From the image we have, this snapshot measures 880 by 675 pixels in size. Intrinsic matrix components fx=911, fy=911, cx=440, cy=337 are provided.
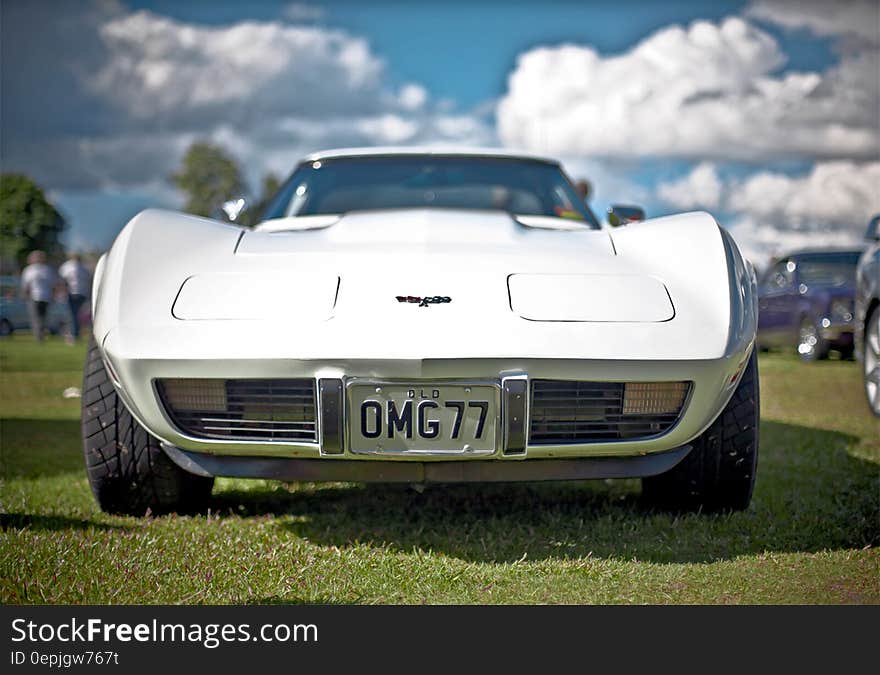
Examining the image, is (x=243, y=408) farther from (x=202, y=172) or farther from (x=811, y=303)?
(x=202, y=172)

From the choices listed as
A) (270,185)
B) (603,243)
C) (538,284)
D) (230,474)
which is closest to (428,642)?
(230,474)

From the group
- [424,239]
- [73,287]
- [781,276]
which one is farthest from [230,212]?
[781,276]

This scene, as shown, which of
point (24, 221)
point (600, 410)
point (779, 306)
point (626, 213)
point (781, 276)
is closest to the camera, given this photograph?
point (600, 410)

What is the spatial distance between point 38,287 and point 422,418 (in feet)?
14.3

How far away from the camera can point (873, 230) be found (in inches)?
183

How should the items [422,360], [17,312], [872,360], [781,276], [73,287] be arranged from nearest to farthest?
1. [422,360]
2. [872,360]
3. [17,312]
4. [73,287]
5. [781,276]

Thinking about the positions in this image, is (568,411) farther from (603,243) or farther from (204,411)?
(204,411)

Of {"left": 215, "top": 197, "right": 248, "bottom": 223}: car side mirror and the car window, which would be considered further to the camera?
the car window

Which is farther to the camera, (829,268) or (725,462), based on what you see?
(829,268)

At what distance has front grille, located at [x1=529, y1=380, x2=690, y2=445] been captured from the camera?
2166 millimetres

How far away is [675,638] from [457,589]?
52 cm

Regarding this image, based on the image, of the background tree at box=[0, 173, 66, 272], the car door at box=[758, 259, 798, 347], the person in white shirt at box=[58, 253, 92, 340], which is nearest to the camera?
the background tree at box=[0, 173, 66, 272]

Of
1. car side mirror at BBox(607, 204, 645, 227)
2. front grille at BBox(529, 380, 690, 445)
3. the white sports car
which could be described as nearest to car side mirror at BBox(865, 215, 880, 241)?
car side mirror at BBox(607, 204, 645, 227)

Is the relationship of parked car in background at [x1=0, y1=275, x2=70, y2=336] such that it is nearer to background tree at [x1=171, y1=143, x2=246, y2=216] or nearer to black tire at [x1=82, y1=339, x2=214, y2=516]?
black tire at [x1=82, y1=339, x2=214, y2=516]
